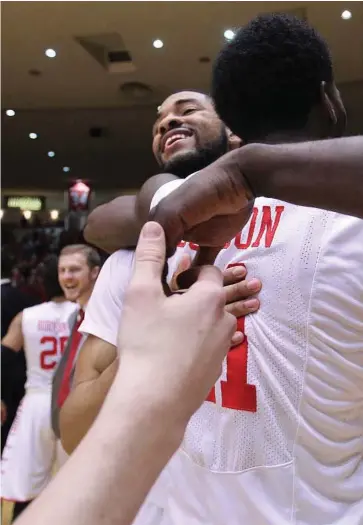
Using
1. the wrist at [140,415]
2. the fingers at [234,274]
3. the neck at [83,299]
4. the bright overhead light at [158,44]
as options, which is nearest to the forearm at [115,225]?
the fingers at [234,274]

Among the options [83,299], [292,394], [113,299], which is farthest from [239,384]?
[83,299]

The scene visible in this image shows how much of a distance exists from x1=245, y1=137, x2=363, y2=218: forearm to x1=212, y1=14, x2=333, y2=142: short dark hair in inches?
12.4

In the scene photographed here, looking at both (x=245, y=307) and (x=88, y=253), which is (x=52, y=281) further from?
(x=245, y=307)

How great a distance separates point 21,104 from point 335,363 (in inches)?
360

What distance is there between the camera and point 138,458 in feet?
1.38

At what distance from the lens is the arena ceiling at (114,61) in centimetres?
597

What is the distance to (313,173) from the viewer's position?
62 centimetres

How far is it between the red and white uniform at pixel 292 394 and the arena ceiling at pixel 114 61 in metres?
4.71

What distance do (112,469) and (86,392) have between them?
35.4 inches

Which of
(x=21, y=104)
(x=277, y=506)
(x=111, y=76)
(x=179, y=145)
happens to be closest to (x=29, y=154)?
(x=21, y=104)

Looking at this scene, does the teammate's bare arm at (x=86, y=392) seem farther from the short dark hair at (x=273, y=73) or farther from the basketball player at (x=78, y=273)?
the basketball player at (x=78, y=273)

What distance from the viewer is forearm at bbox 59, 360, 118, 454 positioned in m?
1.21

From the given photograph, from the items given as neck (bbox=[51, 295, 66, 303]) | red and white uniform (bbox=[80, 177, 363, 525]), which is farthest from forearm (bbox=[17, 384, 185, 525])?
neck (bbox=[51, 295, 66, 303])

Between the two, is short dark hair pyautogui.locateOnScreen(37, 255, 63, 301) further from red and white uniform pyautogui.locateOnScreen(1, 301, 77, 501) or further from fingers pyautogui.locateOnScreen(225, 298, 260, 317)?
fingers pyautogui.locateOnScreen(225, 298, 260, 317)
